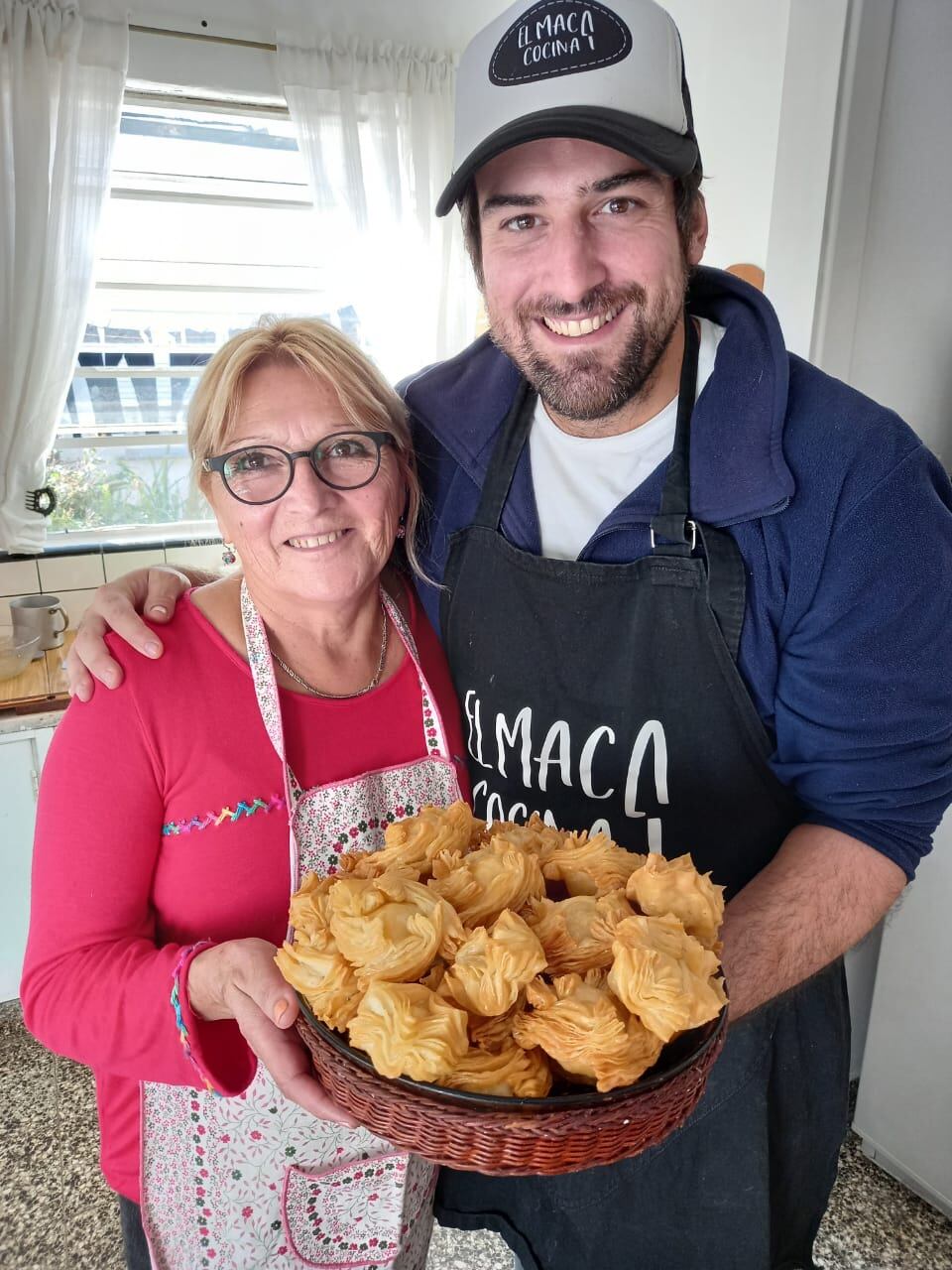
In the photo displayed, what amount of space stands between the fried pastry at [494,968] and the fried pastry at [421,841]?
0.14m

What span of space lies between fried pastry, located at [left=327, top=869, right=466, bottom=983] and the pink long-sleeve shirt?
1.16ft

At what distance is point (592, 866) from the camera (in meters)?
0.87

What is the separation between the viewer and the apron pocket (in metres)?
1.16

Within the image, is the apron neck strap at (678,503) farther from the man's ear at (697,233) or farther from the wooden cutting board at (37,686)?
the wooden cutting board at (37,686)

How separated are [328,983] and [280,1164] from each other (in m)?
Result: 0.56

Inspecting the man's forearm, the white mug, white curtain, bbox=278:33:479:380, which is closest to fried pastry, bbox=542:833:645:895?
the man's forearm

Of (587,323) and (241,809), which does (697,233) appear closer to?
(587,323)

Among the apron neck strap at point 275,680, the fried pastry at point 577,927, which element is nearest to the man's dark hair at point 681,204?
the apron neck strap at point 275,680

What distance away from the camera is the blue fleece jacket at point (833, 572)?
3.50 feet

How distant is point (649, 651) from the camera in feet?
3.86

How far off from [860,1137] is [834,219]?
7.48 feet

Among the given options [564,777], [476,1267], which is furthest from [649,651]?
[476,1267]

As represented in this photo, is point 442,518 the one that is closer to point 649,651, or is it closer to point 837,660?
point 649,651

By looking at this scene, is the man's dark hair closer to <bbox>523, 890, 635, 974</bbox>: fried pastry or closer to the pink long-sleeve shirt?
the pink long-sleeve shirt
